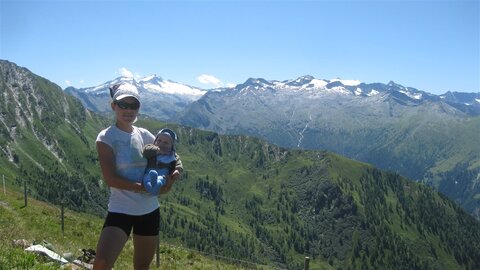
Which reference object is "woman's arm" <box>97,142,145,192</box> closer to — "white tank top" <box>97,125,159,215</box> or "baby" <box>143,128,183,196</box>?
"white tank top" <box>97,125,159,215</box>

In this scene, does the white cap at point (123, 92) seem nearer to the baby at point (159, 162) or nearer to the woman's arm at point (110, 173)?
the baby at point (159, 162)

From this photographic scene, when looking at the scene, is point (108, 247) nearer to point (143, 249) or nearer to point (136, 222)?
point (136, 222)

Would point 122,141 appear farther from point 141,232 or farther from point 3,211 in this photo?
point 3,211

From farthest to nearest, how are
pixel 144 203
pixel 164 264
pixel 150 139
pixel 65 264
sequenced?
1. pixel 164 264
2. pixel 65 264
3. pixel 150 139
4. pixel 144 203

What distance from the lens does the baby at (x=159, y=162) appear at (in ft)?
27.3

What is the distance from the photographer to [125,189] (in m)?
8.32

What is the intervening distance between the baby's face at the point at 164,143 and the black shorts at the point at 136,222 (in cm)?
123

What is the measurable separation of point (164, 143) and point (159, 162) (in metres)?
0.47

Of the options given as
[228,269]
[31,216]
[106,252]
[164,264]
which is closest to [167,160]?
[106,252]

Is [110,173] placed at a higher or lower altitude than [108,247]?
higher

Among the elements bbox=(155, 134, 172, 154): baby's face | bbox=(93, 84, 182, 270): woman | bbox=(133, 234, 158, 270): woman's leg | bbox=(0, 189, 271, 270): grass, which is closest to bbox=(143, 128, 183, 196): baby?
bbox=(155, 134, 172, 154): baby's face

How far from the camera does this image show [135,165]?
8.68 meters

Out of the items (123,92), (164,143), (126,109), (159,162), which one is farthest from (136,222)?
(123,92)

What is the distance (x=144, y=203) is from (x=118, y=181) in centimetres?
69
